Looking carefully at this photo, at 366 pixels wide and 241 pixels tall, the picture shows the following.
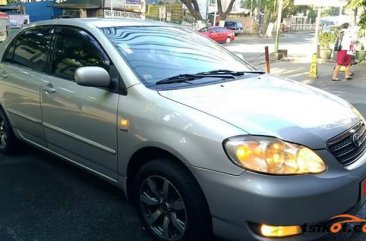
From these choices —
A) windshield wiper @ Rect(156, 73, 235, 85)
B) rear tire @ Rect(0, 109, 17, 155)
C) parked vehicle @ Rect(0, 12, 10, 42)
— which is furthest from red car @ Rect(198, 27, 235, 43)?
windshield wiper @ Rect(156, 73, 235, 85)

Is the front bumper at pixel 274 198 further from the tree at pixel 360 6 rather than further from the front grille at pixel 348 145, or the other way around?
the tree at pixel 360 6

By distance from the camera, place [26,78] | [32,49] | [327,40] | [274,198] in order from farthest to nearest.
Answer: [327,40] → [32,49] → [26,78] → [274,198]

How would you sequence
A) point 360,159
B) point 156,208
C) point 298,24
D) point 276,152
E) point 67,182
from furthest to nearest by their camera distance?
point 298,24 → point 67,182 → point 156,208 → point 360,159 → point 276,152

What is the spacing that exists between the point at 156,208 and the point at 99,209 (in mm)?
803

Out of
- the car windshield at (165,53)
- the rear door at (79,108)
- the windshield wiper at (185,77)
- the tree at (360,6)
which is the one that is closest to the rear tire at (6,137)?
the rear door at (79,108)

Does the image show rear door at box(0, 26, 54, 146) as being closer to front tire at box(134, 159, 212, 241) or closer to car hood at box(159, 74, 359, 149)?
front tire at box(134, 159, 212, 241)

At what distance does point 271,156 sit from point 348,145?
0.63 m

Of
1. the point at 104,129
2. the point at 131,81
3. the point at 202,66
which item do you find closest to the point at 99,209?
the point at 104,129

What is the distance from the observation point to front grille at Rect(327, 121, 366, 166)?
252 cm

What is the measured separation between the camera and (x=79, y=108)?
3.41m

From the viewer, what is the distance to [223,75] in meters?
3.46

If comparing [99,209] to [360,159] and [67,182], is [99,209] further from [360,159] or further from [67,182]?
[360,159]

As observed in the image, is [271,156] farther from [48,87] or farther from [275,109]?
[48,87]

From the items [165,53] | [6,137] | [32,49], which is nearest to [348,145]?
[165,53]
